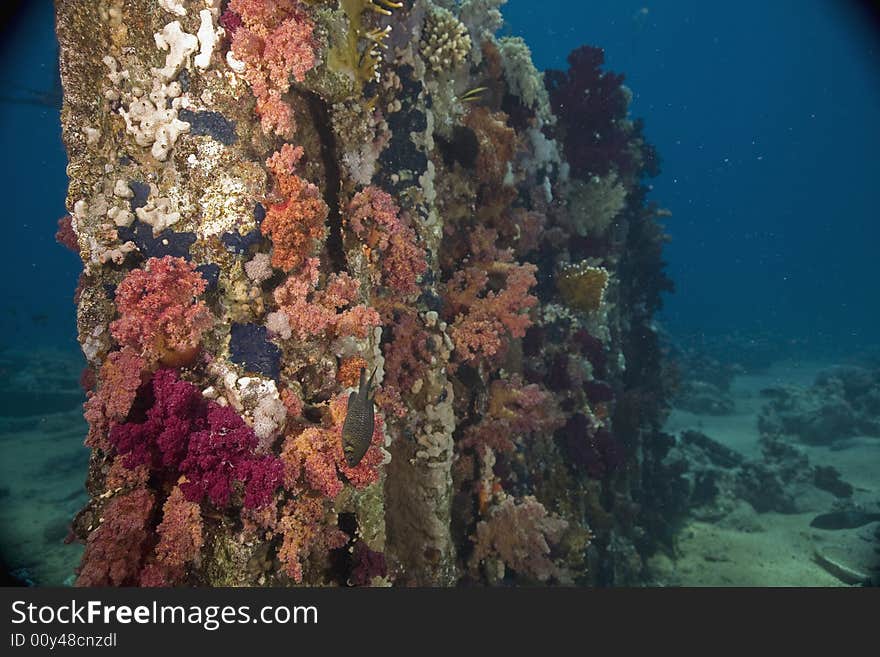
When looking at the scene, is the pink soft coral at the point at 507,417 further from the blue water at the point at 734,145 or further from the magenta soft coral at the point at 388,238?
the blue water at the point at 734,145

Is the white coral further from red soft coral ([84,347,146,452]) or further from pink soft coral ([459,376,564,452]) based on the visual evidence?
pink soft coral ([459,376,564,452])

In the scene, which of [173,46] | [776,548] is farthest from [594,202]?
[776,548]

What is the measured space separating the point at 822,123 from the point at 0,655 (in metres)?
197

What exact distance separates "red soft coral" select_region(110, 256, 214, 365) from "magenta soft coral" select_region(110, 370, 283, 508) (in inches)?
7.9

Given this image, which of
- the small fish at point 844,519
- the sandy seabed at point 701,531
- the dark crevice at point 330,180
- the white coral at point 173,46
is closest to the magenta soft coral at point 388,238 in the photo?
the dark crevice at point 330,180

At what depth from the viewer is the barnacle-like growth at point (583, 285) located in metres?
8.55

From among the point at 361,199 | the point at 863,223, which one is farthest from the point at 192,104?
the point at 863,223

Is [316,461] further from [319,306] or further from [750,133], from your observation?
[750,133]

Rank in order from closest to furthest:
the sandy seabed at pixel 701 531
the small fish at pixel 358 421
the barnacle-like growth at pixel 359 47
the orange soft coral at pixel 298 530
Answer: the small fish at pixel 358 421, the orange soft coral at pixel 298 530, the barnacle-like growth at pixel 359 47, the sandy seabed at pixel 701 531

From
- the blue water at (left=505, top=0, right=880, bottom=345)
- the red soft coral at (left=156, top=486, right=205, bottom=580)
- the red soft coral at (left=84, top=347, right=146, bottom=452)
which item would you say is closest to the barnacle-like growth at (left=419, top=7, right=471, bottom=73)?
the red soft coral at (left=84, top=347, right=146, bottom=452)

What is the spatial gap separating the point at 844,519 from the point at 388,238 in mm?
12960

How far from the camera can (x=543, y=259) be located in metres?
9.09

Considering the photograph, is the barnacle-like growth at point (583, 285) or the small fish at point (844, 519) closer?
the barnacle-like growth at point (583, 285)

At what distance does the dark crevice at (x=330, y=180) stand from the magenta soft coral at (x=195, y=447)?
1971 millimetres
